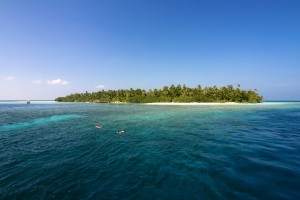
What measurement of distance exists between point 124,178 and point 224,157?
25.5 ft

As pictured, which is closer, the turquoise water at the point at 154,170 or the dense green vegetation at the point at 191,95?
the turquoise water at the point at 154,170

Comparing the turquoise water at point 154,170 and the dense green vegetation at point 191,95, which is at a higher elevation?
the dense green vegetation at point 191,95

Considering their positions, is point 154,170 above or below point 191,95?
below

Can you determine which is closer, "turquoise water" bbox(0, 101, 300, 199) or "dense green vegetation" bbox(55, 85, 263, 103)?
"turquoise water" bbox(0, 101, 300, 199)

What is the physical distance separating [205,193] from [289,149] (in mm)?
11445

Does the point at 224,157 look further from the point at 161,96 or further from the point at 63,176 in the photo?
the point at 161,96

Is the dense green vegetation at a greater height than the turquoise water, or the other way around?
the dense green vegetation

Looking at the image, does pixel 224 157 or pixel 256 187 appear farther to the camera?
pixel 224 157

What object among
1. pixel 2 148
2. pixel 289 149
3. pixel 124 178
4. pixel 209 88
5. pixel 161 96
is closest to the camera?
pixel 124 178

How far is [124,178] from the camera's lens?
9.63 metres

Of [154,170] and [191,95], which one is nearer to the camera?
[154,170]

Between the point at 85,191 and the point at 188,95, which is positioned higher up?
the point at 188,95

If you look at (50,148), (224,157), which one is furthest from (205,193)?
(50,148)

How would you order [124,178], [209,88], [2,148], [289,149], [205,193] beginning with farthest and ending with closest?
[209,88]
[2,148]
[289,149]
[124,178]
[205,193]
